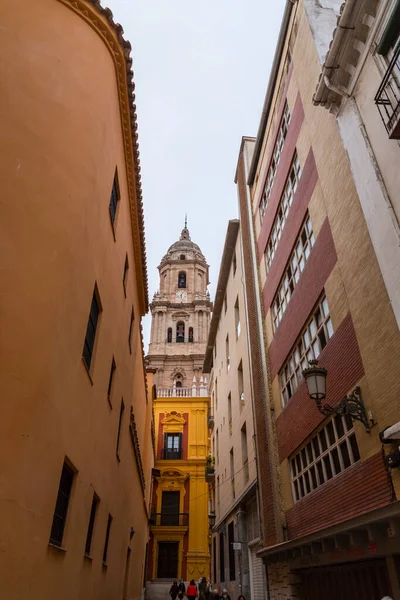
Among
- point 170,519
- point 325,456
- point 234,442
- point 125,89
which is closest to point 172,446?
point 170,519

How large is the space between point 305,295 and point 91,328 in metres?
5.72

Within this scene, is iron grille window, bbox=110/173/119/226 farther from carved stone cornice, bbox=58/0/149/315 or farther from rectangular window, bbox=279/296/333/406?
rectangular window, bbox=279/296/333/406

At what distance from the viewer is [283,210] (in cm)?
1570

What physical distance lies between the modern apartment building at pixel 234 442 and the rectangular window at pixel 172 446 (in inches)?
442

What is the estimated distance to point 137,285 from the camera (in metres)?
18.4

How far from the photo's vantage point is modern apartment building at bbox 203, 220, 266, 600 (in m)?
18.9

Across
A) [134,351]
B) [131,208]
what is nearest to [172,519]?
[134,351]

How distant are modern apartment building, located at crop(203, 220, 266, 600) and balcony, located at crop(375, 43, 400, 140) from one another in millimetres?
13084

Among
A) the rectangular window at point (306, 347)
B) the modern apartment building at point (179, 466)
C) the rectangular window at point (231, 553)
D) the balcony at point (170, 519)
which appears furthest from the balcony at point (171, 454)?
the rectangular window at point (306, 347)

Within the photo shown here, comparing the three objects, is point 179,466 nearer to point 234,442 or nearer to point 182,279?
point 234,442

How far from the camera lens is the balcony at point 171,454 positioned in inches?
1682

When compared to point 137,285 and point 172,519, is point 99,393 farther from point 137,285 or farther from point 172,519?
point 172,519

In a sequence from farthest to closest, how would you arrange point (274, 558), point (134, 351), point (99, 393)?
point (134, 351) → point (274, 558) → point (99, 393)

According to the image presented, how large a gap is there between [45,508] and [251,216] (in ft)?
54.0
